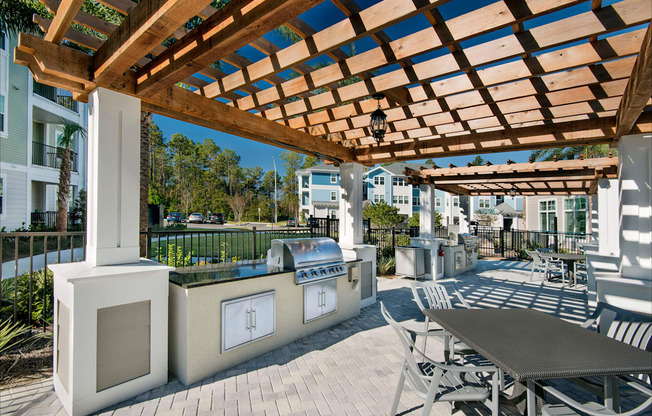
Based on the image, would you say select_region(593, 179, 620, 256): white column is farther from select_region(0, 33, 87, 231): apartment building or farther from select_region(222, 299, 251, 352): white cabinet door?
select_region(0, 33, 87, 231): apartment building

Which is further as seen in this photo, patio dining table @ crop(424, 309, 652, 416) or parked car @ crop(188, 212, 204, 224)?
parked car @ crop(188, 212, 204, 224)

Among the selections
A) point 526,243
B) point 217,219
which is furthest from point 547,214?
point 217,219

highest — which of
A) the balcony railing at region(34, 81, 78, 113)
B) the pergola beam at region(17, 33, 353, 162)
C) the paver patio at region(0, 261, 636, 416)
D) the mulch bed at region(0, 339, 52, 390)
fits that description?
the balcony railing at region(34, 81, 78, 113)

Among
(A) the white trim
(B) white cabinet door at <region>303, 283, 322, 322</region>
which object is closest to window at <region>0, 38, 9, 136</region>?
(A) the white trim

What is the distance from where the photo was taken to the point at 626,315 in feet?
8.92

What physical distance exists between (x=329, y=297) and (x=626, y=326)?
332 cm

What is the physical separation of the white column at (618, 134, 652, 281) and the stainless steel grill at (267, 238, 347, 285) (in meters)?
3.76

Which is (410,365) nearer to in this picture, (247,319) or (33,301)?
(247,319)

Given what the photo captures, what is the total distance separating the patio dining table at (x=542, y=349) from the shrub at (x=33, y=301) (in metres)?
4.97

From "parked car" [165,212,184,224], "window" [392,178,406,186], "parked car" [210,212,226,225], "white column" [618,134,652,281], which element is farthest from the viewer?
"window" [392,178,406,186]

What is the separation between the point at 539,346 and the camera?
7.42 ft

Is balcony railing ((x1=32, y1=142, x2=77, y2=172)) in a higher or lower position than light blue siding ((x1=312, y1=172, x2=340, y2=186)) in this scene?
lower

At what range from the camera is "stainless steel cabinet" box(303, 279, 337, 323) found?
4250 mm

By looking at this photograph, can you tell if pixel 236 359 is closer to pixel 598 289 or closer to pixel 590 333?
pixel 590 333
